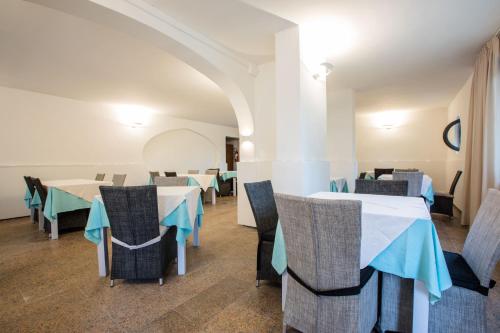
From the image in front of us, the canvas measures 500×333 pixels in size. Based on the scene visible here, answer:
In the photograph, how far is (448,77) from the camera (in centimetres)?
424

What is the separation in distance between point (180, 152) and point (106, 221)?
6223mm

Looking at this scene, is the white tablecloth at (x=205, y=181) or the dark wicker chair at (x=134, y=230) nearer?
the dark wicker chair at (x=134, y=230)

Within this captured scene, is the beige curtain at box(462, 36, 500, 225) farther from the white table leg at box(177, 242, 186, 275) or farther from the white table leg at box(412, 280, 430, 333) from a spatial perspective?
the white table leg at box(177, 242, 186, 275)

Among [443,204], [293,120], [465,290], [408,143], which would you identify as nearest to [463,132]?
[443,204]

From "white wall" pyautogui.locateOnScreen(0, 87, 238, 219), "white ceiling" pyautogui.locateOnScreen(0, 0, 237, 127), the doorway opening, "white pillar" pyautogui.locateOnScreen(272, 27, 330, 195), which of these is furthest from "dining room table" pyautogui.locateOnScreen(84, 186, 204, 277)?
the doorway opening

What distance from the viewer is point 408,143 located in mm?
7047

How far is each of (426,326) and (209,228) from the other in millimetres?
2986

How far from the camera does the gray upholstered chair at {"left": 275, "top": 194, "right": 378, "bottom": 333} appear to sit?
970 millimetres

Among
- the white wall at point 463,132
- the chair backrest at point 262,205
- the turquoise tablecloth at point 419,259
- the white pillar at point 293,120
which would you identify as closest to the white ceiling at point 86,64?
the white pillar at point 293,120

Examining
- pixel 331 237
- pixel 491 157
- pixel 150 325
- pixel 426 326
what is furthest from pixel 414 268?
pixel 491 157

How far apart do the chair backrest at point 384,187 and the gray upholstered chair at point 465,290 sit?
0.74 m

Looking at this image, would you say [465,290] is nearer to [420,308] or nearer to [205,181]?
[420,308]

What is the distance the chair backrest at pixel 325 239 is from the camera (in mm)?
958

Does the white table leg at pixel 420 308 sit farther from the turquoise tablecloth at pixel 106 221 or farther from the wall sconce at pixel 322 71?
the wall sconce at pixel 322 71
